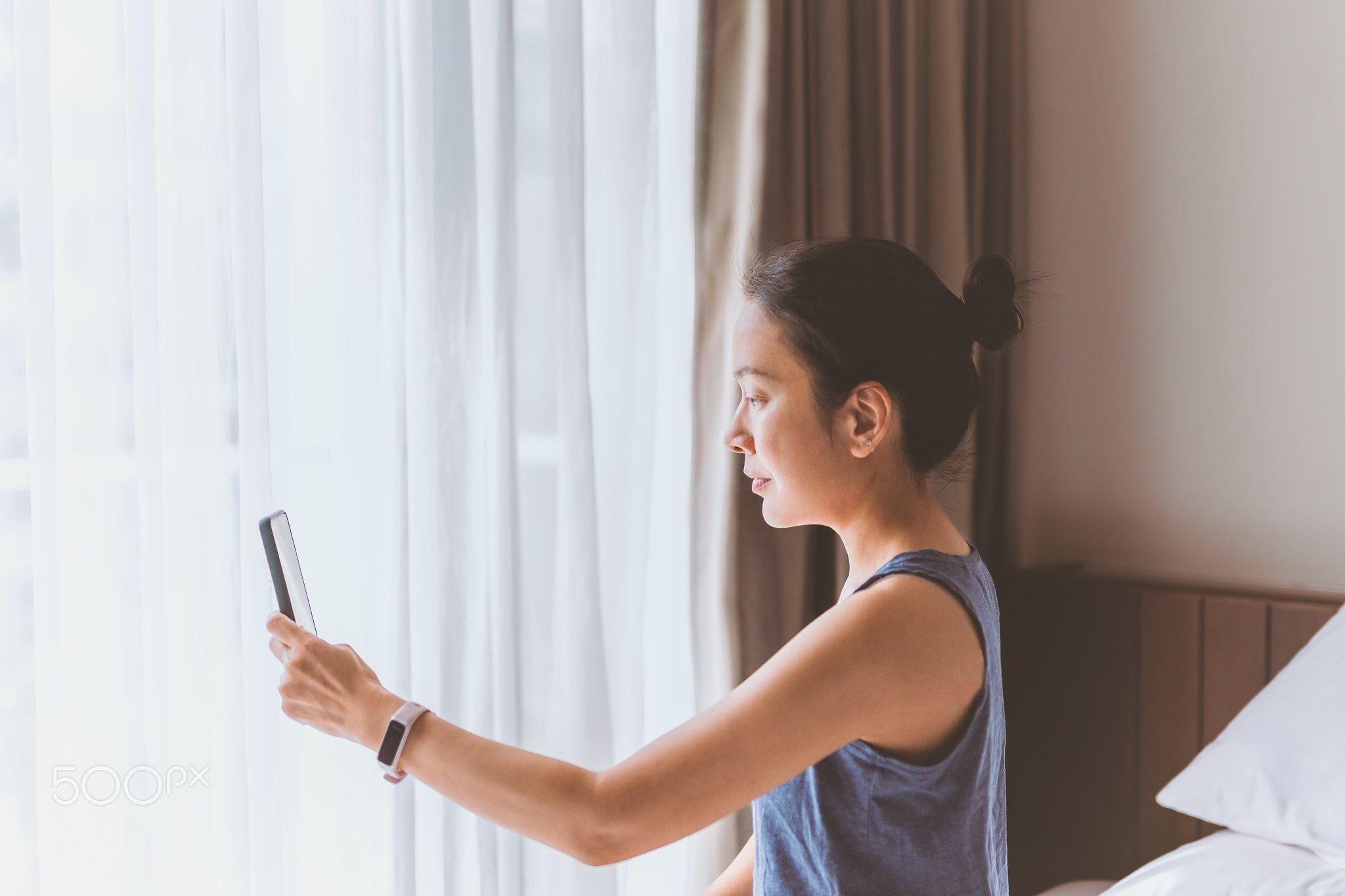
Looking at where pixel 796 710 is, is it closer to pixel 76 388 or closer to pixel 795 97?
pixel 76 388

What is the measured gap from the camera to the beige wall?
6.66 feet

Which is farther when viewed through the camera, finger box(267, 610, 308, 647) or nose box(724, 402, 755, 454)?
nose box(724, 402, 755, 454)

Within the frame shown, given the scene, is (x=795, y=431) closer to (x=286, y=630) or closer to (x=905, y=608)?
(x=905, y=608)

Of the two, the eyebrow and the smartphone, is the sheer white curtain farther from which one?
the eyebrow

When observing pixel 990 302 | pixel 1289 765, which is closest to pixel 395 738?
pixel 990 302

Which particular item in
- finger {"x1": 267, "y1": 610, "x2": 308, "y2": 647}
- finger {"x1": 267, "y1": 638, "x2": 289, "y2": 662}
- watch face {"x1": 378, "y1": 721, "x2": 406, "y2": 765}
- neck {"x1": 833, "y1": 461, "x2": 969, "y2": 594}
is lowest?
watch face {"x1": 378, "y1": 721, "x2": 406, "y2": 765}

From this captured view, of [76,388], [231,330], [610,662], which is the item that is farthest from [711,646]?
[76,388]

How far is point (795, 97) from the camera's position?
1.97 meters

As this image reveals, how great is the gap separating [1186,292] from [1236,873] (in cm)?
122

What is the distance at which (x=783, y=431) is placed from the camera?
1.00 metres

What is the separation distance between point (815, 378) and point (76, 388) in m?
0.89

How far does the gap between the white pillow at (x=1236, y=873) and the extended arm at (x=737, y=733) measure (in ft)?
2.60

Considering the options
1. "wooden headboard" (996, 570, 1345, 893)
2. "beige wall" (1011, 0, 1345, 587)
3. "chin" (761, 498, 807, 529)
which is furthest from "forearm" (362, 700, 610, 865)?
"beige wall" (1011, 0, 1345, 587)

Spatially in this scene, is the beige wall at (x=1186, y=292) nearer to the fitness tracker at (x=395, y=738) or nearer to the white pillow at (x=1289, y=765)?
the white pillow at (x=1289, y=765)
